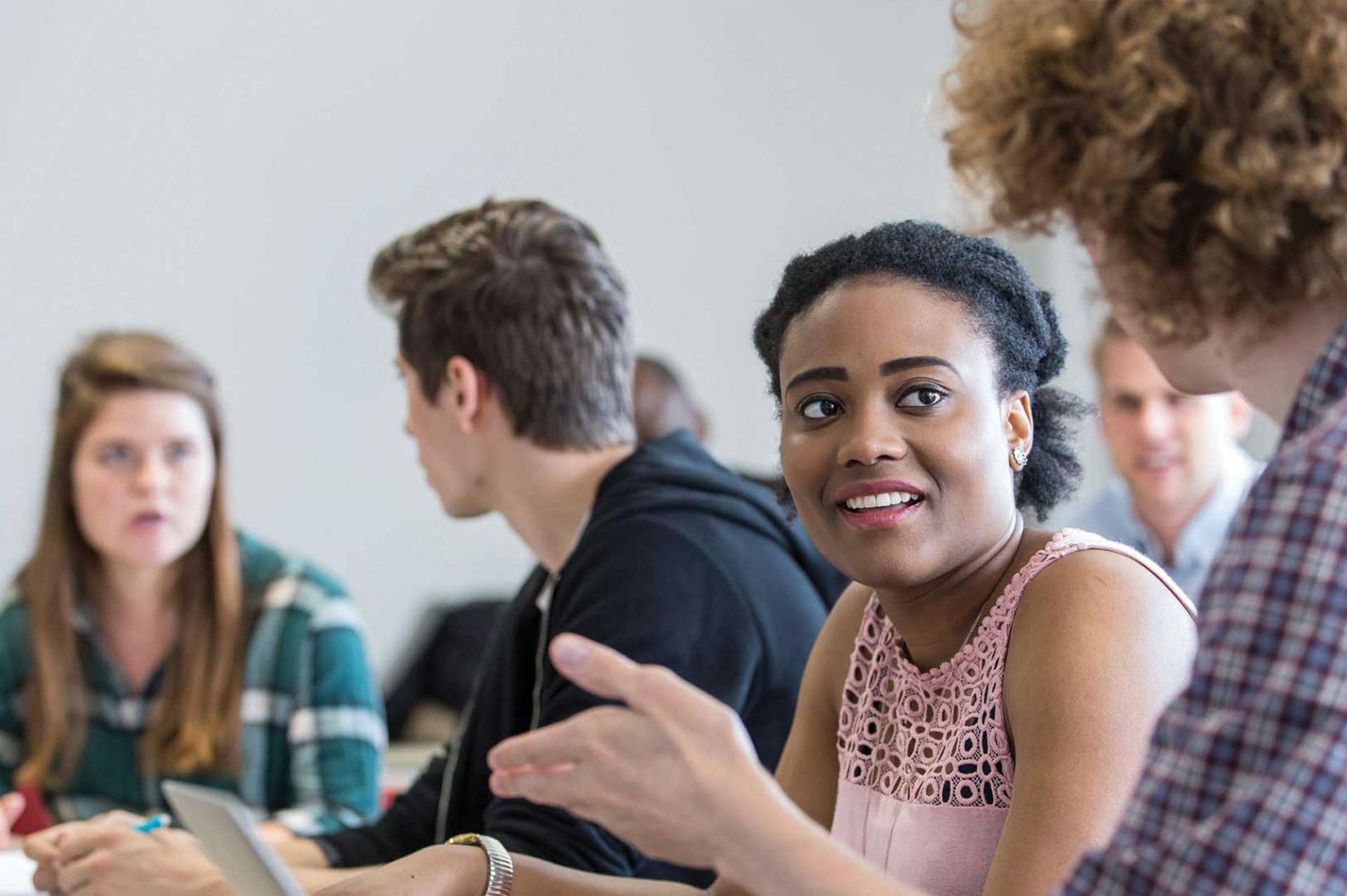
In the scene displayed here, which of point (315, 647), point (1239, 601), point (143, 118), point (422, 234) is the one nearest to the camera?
point (1239, 601)

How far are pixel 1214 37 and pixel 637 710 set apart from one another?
470mm

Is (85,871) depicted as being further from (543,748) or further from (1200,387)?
(1200,387)

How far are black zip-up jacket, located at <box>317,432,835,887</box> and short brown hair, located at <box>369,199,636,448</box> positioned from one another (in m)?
0.12

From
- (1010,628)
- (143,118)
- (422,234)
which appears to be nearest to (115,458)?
(422,234)

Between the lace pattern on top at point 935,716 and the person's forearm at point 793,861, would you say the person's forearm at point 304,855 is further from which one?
the person's forearm at point 793,861

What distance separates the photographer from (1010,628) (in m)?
1.18

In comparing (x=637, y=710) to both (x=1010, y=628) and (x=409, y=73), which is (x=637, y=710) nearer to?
(x=1010, y=628)

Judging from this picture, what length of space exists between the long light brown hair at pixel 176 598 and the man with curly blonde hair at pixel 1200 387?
1681 millimetres

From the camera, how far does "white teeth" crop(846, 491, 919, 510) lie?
1191mm

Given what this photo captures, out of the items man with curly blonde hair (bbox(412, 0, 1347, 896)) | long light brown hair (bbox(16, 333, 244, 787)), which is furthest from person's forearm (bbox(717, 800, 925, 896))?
long light brown hair (bbox(16, 333, 244, 787))

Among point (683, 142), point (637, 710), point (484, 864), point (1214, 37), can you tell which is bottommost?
point (484, 864)

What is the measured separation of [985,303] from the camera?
4.09 ft

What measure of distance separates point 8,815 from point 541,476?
91cm

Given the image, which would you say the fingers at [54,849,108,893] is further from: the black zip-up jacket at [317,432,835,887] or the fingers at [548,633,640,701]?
the fingers at [548,633,640,701]
